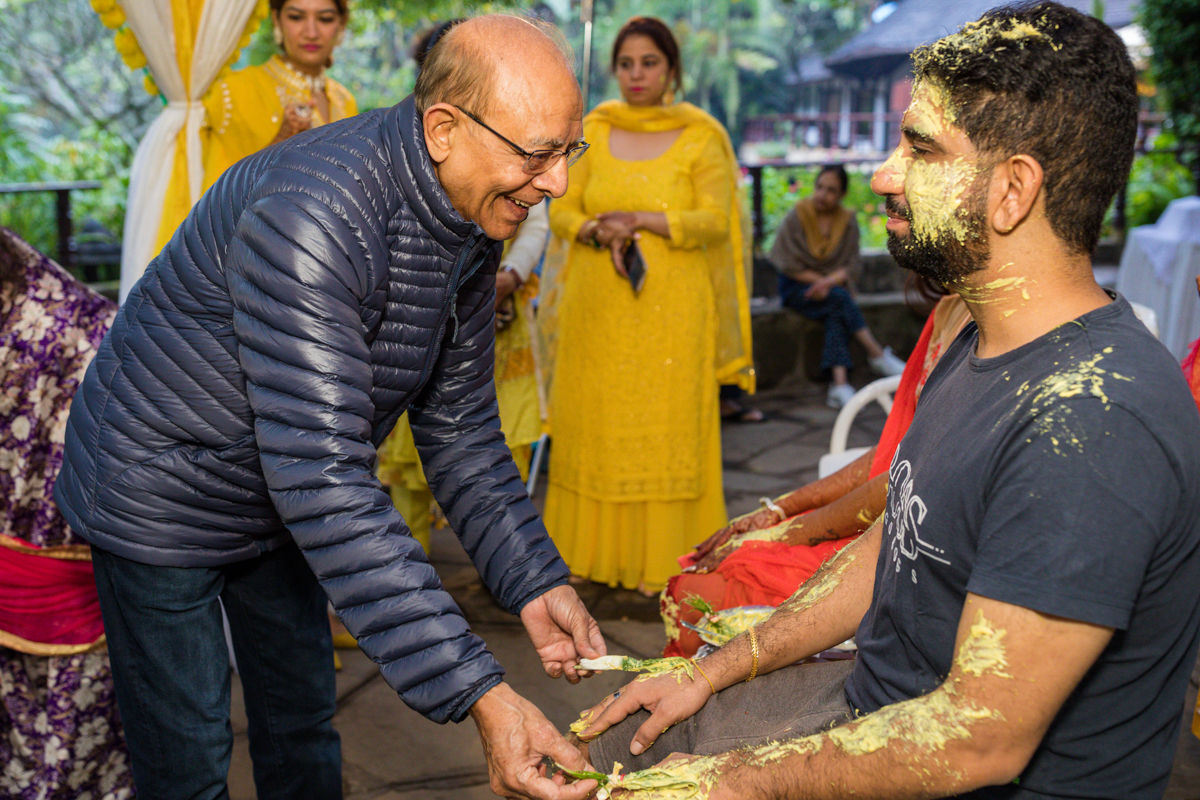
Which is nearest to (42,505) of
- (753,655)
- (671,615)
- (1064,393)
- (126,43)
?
(671,615)

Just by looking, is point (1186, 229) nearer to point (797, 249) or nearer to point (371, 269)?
point (797, 249)

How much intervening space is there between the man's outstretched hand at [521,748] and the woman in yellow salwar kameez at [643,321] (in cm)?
248

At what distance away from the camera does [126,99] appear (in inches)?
515

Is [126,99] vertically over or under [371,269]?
over

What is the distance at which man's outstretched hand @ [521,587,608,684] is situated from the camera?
70.8 inches

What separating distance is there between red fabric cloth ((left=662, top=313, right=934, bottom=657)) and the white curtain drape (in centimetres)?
191

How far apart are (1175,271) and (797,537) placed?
13.8 ft

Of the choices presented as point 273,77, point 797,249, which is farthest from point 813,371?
point 273,77

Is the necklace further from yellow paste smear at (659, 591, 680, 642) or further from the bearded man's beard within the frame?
the bearded man's beard

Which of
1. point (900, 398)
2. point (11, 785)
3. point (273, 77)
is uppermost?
point (273, 77)

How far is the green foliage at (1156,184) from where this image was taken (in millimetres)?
8891

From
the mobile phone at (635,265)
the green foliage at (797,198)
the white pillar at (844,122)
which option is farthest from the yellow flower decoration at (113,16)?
the white pillar at (844,122)

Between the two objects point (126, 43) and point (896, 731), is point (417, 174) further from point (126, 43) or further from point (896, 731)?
point (126, 43)

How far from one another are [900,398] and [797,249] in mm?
4622
